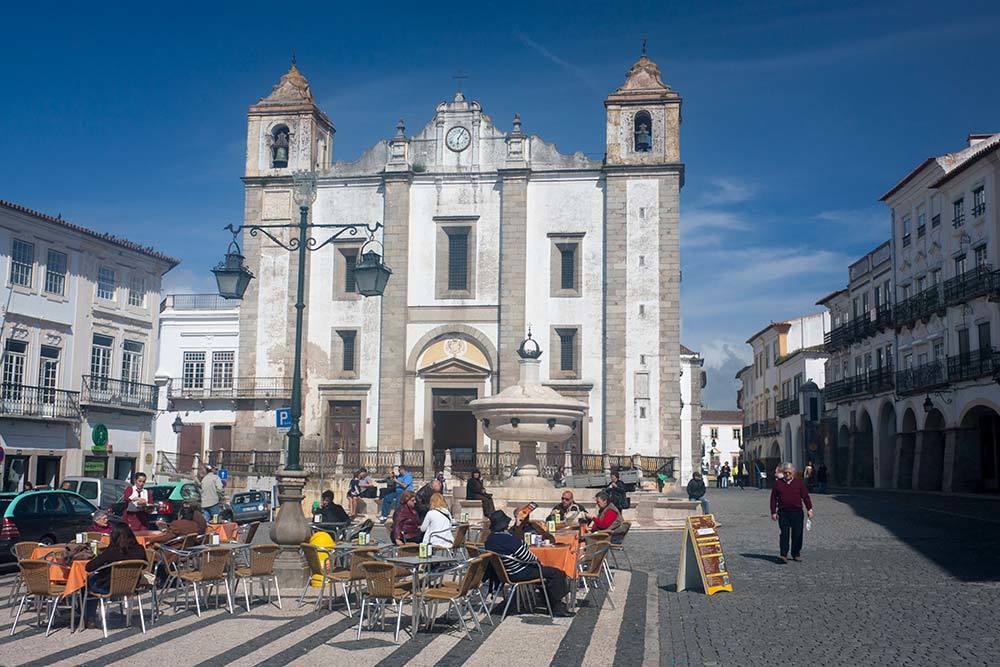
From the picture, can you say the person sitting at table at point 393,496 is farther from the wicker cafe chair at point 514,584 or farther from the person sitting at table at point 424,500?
the wicker cafe chair at point 514,584

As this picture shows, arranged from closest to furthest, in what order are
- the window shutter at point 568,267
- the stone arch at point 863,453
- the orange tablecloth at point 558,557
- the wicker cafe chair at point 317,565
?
the orange tablecloth at point 558,557 < the wicker cafe chair at point 317,565 < the window shutter at point 568,267 < the stone arch at point 863,453

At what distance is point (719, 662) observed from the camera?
860 cm

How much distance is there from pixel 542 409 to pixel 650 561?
6688mm

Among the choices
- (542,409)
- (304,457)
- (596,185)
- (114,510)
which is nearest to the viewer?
(114,510)

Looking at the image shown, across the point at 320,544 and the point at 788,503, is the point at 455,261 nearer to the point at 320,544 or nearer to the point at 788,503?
the point at 788,503

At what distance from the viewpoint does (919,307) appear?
38969 millimetres

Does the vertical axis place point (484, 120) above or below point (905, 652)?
above

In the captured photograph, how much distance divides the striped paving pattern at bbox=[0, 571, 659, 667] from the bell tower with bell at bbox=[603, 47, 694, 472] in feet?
81.8

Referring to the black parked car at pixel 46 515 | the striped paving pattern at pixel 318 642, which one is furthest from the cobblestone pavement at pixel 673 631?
the black parked car at pixel 46 515

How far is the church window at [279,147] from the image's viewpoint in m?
39.7

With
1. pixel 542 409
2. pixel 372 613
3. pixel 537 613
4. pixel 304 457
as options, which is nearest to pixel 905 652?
pixel 537 613

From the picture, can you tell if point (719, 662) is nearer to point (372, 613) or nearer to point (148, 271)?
point (372, 613)

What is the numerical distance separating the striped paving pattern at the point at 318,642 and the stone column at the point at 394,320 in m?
25.8

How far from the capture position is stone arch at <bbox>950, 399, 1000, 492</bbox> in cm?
3512
